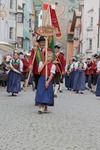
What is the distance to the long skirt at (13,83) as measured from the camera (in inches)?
763

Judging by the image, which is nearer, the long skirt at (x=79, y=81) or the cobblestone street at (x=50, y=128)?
the cobblestone street at (x=50, y=128)

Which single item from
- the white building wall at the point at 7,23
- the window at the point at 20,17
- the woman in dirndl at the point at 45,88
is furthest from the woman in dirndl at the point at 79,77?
the window at the point at 20,17

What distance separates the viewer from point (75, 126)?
1066 centimetres

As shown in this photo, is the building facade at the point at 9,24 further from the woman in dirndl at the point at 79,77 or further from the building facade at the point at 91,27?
the woman in dirndl at the point at 79,77

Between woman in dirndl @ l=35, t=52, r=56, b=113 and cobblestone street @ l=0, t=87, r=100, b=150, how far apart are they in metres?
0.29

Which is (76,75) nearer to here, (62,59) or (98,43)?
(62,59)

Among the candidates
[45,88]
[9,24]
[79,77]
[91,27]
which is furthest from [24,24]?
[45,88]

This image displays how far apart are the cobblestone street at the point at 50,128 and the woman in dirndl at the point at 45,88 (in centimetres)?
29

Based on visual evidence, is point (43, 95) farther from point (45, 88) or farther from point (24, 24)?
point (24, 24)

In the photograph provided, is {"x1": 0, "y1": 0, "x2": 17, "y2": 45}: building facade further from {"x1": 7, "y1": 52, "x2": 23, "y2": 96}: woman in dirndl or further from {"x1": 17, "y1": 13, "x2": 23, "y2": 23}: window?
{"x1": 7, "y1": 52, "x2": 23, "y2": 96}: woman in dirndl

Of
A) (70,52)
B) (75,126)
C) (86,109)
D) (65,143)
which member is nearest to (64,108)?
(86,109)

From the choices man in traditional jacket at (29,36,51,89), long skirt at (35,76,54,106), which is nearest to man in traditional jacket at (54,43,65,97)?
man in traditional jacket at (29,36,51,89)

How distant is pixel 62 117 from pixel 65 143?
3.79 meters

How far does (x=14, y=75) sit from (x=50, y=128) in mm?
9524
